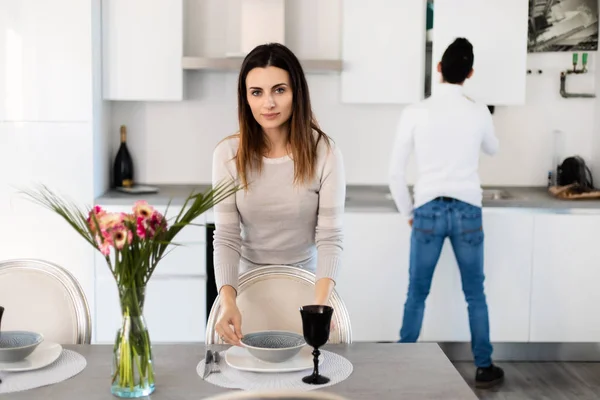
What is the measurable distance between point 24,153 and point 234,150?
1872 millimetres

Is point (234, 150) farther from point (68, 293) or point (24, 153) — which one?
point (24, 153)

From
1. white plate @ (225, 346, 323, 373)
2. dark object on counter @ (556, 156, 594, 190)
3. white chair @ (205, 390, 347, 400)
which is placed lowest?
white plate @ (225, 346, 323, 373)

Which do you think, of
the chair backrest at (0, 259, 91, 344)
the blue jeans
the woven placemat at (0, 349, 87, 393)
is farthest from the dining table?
the blue jeans

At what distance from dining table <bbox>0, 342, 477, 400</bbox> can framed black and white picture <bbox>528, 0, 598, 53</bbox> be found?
2.84 metres

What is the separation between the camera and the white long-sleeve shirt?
3.70m

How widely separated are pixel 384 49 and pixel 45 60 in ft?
5.23

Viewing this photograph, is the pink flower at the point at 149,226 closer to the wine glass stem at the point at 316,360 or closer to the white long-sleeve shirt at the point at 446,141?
the wine glass stem at the point at 316,360

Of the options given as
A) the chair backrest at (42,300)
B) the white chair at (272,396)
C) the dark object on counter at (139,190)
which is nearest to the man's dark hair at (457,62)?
the dark object on counter at (139,190)

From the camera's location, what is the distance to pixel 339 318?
223 cm

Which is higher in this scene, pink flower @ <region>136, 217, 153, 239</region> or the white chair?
pink flower @ <region>136, 217, 153, 239</region>

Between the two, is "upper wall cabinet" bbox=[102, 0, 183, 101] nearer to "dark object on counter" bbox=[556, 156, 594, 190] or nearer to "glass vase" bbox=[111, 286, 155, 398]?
"dark object on counter" bbox=[556, 156, 594, 190]

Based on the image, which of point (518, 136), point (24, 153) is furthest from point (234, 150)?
point (518, 136)

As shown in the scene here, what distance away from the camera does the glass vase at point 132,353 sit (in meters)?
1.69

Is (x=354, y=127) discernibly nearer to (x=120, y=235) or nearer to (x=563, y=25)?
(x=563, y=25)
